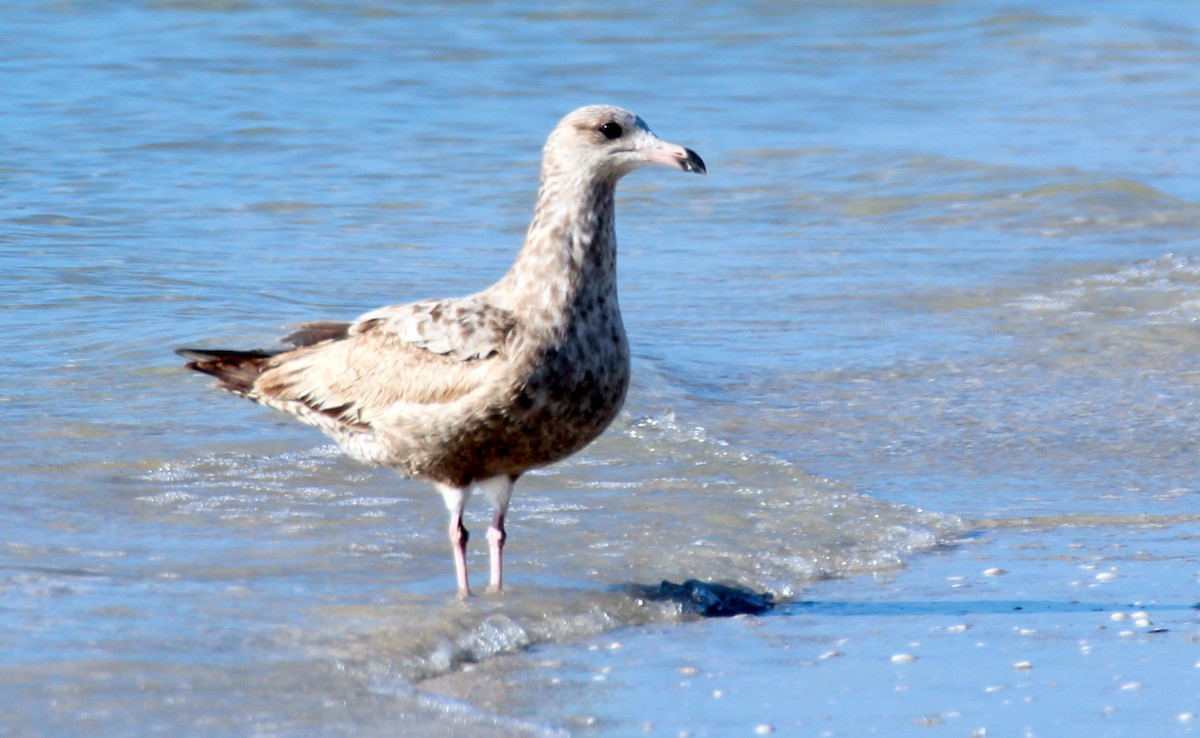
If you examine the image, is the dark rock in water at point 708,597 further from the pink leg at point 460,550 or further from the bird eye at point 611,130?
the bird eye at point 611,130

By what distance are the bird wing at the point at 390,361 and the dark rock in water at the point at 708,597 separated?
37.7 inches

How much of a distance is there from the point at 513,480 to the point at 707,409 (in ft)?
8.73

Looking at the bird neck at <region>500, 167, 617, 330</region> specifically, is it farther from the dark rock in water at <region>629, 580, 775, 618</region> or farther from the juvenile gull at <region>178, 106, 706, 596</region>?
the dark rock in water at <region>629, 580, 775, 618</region>

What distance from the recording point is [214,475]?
288 inches

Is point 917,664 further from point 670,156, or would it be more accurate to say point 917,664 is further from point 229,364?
point 229,364

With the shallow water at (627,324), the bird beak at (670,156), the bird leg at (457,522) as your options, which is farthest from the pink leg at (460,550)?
the bird beak at (670,156)

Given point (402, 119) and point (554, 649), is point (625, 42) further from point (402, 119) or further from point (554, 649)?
point (554, 649)

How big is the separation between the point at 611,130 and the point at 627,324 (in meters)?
4.24

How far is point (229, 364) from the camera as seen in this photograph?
22.6 ft

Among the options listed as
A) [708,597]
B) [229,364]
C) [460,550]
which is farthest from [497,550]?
[229,364]

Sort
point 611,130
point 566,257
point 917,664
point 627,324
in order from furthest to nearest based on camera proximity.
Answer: point 627,324 → point 611,130 → point 566,257 → point 917,664

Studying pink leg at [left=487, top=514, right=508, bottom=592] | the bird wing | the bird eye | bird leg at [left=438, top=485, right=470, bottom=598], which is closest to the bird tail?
the bird wing

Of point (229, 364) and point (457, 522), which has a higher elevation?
point (229, 364)

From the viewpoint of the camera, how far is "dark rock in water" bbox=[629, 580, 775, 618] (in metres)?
6.10
